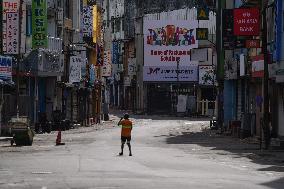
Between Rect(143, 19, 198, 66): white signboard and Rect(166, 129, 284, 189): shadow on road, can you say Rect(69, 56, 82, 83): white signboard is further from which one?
Rect(143, 19, 198, 66): white signboard

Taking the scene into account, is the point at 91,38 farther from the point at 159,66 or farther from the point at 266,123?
the point at 266,123

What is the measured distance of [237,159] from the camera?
31969 mm

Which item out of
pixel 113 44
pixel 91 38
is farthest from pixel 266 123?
pixel 113 44

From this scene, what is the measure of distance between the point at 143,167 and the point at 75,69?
39688 mm

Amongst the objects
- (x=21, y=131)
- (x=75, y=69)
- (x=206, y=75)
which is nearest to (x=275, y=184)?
(x=21, y=131)

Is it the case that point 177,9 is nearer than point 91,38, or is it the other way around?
point 91,38

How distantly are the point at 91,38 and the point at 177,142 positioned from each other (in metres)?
35.0

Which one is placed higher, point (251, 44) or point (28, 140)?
point (251, 44)

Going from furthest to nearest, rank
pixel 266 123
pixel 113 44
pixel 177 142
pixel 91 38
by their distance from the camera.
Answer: pixel 113 44 < pixel 91 38 < pixel 177 142 < pixel 266 123

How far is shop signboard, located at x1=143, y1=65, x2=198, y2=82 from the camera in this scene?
100688mm

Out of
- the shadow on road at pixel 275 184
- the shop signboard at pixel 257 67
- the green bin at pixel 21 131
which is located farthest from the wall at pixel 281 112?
the shadow on road at pixel 275 184

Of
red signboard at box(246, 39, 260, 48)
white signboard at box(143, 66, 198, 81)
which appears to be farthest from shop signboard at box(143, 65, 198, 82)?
red signboard at box(246, 39, 260, 48)

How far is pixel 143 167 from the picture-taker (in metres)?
26.1

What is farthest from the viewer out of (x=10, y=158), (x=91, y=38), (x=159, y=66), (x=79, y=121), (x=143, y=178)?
(x=159, y=66)
